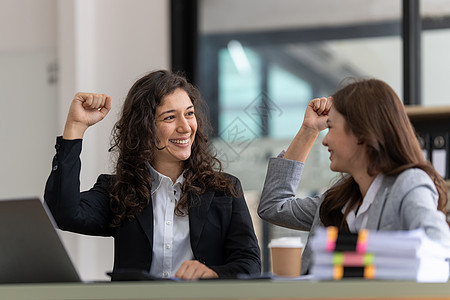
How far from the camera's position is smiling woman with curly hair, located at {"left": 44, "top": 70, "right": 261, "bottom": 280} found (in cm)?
190

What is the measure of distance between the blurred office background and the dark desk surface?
3.04 meters

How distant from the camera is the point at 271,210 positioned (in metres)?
1.89

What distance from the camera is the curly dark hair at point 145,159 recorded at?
1.97m

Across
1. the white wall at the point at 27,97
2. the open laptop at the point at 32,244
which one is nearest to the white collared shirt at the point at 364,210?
the open laptop at the point at 32,244

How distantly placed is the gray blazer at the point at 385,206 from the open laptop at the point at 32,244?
61 cm

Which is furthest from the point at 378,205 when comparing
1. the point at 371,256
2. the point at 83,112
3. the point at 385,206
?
the point at 83,112

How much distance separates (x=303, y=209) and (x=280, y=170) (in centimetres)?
13

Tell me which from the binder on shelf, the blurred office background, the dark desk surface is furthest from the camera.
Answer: the blurred office background

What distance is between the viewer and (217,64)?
457 centimetres

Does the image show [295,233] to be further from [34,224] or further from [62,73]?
[34,224]

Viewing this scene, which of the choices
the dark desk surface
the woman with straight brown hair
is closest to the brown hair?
the woman with straight brown hair

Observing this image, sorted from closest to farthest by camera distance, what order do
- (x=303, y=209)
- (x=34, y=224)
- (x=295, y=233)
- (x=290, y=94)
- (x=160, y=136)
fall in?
(x=34, y=224) → (x=303, y=209) → (x=160, y=136) → (x=295, y=233) → (x=290, y=94)

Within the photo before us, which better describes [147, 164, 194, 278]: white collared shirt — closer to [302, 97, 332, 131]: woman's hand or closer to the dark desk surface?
[302, 97, 332, 131]: woman's hand

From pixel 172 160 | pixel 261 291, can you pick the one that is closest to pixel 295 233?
pixel 172 160
